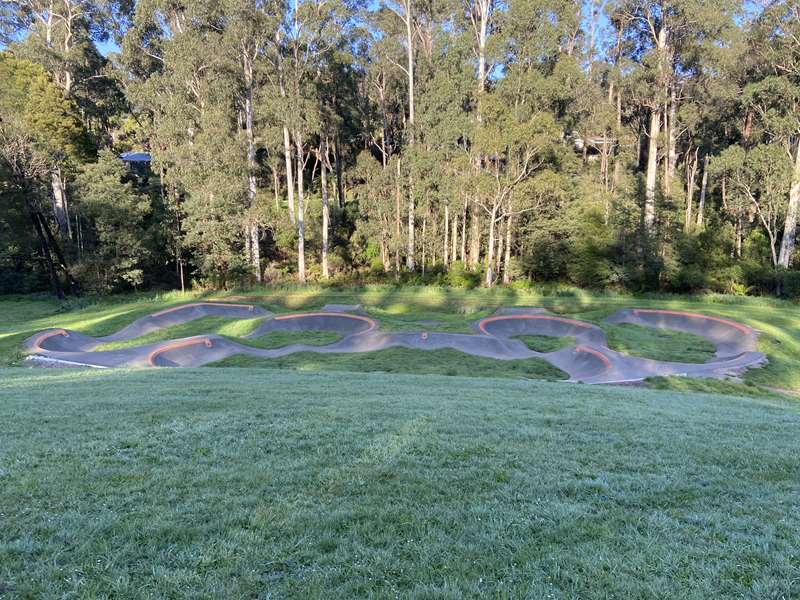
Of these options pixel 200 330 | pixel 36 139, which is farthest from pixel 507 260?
pixel 36 139

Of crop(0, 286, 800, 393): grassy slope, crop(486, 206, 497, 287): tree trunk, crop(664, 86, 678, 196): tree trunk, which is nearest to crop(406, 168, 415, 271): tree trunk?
crop(0, 286, 800, 393): grassy slope

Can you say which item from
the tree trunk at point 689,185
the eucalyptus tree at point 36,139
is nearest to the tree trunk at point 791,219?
the tree trunk at point 689,185

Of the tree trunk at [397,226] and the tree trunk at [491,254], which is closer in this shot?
the tree trunk at [491,254]

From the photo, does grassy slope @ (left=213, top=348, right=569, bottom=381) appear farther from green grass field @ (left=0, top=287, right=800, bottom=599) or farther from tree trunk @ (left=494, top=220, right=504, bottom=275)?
tree trunk @ (left=494, top=220, right=504, bottom=275)

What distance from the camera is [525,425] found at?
19.2ft

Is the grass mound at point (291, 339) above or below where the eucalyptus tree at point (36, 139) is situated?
below

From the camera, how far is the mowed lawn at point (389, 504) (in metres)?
2.51

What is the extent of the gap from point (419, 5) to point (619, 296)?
26.7 meters

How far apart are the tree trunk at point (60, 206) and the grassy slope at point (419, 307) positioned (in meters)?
5.43

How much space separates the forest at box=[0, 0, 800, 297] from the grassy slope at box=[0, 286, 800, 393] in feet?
10.0

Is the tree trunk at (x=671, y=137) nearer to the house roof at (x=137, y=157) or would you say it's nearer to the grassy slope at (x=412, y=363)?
the grassy slope at (x=412, y=363)

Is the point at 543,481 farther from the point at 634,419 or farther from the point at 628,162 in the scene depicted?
the point at 628,162

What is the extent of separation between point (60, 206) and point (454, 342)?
30.6 meters

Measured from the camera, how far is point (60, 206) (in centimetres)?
3128
